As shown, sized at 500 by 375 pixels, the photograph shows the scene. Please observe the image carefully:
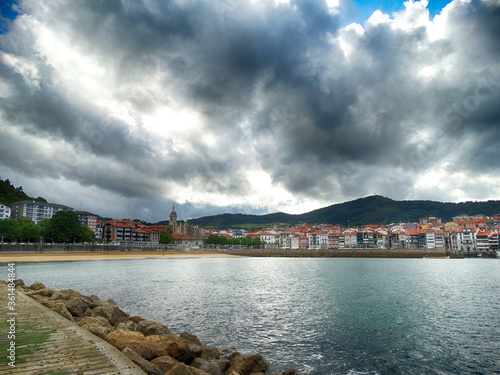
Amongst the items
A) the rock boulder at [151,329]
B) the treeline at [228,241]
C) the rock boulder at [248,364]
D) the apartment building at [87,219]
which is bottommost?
the treeline at [228,241]

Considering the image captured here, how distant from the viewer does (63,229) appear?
102 m

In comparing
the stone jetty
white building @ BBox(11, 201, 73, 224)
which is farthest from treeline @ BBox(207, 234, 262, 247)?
the stone jetty

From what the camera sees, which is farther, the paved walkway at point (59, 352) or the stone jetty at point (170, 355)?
the stone jetty at point (170, 355)

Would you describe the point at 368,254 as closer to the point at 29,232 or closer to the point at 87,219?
the point at 29,232

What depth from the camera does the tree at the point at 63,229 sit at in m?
102

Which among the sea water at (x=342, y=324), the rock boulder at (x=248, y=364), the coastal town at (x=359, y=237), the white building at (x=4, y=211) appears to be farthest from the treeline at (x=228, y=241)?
the rock boulder at (x=248, y=364)

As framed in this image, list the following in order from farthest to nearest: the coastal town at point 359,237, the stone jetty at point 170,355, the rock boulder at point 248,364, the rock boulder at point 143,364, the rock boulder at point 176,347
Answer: the coastal town at point 359,237 < the rock boulder at point 248,364 < the rock boulder at point 176,347 < the stone jetty at point 170,355 < the rock boulder at point 143,364

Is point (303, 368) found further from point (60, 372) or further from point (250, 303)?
point (250, 303)

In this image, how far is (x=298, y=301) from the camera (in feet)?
84.4

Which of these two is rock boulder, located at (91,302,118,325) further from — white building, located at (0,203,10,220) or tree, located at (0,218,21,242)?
white building, located at (0,203,10,220)

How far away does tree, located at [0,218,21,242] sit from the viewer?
314ft

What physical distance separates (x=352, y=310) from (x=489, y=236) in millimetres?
155160

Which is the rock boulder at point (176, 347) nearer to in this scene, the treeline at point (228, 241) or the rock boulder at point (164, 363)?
the rock boulder at point (164, 363)

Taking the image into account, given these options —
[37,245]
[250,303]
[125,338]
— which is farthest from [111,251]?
[125,338]
